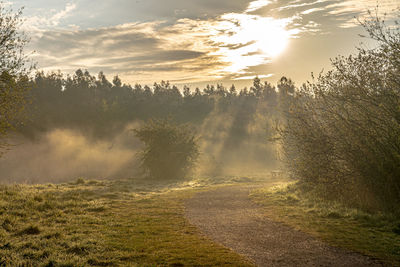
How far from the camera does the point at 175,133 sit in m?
45.6

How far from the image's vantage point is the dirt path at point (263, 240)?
8930 millimetres

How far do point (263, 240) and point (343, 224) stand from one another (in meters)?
4.54

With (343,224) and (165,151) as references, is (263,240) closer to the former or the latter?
(343,224)

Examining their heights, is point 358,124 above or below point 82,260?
above

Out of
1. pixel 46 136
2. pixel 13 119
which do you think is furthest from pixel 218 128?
pixel 13 119

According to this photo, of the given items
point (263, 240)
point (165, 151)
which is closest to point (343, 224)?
point (263, 240)

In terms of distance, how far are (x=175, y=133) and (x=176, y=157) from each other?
356 centimetres

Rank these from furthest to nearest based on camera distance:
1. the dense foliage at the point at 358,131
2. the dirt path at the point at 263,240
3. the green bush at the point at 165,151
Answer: the green bush at the point at 165,151
the dense foliage at the point at 358,131
the dirt path at the point at 263,240

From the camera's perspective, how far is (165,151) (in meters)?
44.4

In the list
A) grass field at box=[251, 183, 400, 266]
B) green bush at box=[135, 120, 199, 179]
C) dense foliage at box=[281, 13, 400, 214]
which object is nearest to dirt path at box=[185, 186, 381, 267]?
grass field at box=[251, 183, 400, 266]

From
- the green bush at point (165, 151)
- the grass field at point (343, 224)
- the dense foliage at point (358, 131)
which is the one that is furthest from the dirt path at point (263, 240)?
the green bush at point (165, 151)

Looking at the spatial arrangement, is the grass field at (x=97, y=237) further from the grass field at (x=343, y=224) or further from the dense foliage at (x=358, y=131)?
the dense foliage at (x=358, y=131)

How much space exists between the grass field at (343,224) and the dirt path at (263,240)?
0.65 m

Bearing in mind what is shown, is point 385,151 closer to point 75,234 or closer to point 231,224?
point 231,224
